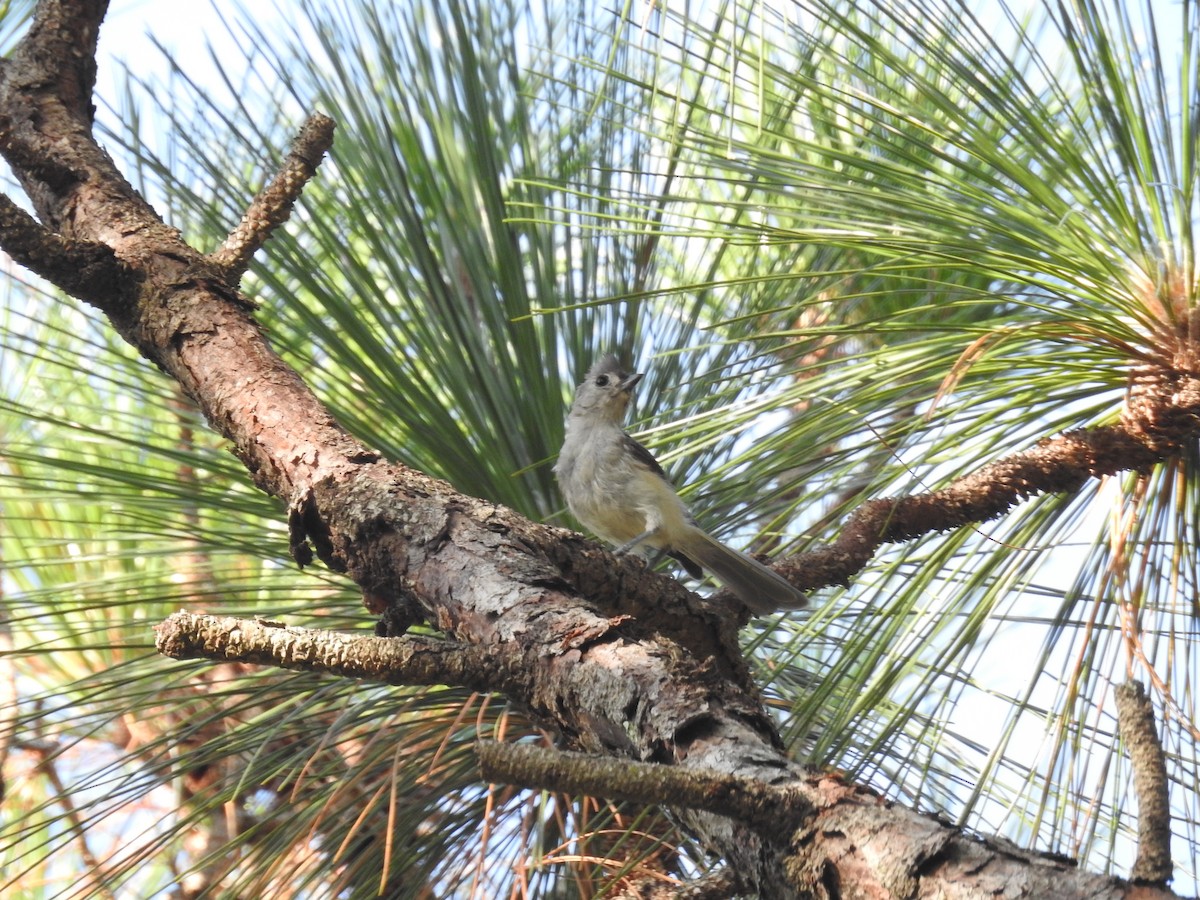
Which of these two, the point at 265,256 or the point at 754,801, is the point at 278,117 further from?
the point at 754,801

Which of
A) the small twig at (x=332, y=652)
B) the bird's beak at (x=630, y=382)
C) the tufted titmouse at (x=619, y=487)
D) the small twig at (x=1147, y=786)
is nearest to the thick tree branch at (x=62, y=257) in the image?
the small twig at (x=332, y=652)

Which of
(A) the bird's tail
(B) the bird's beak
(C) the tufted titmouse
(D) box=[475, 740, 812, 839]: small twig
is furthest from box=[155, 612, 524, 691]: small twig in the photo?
Result: (B) the bird's beak

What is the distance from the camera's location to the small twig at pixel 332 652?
42.3 inches

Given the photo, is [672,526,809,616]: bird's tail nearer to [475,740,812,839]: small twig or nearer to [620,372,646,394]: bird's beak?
[620,372,646,394]: bird's beak

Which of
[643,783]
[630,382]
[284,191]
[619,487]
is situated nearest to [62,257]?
[284,191]

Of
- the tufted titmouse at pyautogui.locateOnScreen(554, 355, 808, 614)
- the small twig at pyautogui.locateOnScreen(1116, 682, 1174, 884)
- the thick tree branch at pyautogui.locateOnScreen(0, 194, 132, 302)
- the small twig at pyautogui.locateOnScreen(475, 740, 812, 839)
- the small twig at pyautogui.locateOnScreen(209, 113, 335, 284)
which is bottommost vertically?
the tufted titmouse at pyautogui.locateOnScreen(554, 355, 808, 614)

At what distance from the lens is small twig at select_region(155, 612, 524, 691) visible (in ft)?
3.53

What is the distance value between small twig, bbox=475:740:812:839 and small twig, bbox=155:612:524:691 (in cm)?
33

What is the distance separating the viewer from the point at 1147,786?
0.83 m

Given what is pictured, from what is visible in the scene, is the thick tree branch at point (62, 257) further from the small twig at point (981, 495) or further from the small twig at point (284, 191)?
the small twig at point (981, 495)

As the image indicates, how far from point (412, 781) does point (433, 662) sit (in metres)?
0.89

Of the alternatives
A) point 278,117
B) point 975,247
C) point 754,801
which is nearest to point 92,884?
A: point 754,801

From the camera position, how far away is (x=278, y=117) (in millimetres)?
3084

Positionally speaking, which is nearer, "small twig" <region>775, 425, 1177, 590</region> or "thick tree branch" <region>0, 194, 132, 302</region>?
"thick tree branch" <region>0, 194, 132, 302</region>
